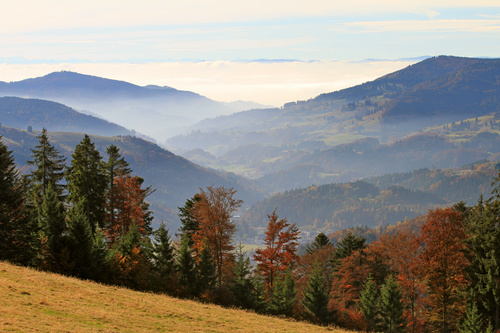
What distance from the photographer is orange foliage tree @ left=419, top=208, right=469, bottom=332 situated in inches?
1998

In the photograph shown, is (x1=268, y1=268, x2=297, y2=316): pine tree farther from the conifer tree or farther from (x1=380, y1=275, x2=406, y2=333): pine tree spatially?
the conifer tree

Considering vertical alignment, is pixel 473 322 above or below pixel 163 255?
below

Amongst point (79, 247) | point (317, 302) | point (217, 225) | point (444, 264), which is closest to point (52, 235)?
point (79, 247)

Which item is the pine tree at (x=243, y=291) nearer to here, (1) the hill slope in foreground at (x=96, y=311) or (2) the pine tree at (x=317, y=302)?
(2) the pine tree at (x=317, y=302)

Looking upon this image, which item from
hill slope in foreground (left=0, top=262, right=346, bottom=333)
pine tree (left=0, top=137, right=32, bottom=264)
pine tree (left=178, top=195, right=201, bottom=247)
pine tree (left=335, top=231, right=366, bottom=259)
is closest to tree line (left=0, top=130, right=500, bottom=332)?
pine tree (left=0, top=137, right=32, bottom=264)

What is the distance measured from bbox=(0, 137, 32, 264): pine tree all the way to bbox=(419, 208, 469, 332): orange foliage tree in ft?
140

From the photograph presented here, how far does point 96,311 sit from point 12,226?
18003 mm

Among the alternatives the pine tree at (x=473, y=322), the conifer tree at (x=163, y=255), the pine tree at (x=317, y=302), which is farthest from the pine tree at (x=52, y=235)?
the pine tree at (x=473, y=322)

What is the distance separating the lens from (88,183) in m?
57.3

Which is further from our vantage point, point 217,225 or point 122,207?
point 122,207

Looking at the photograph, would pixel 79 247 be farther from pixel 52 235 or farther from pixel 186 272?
pixel 186 272

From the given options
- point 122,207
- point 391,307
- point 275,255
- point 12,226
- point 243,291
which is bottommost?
point 243,291

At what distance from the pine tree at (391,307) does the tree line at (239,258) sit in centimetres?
11

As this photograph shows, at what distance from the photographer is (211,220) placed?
58.4 m
